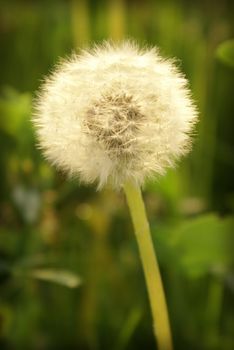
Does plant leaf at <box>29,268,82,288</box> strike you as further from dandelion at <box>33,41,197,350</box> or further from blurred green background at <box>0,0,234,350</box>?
dandelion at <box>33,41,197,350</box>

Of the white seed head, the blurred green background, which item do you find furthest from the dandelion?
the blurred green background

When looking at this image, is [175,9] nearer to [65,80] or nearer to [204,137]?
[204,137]

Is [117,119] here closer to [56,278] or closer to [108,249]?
[56,278]

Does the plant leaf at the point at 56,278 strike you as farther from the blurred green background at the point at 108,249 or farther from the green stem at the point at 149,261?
the green stem at the point at 149,261

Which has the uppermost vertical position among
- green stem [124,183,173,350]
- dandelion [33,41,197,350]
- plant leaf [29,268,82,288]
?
dandelion [33,41,197,350]

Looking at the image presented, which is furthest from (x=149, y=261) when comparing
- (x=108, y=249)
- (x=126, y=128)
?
(x=108, y=249)

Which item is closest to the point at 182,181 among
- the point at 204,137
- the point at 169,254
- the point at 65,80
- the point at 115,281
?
the point at 204,137
